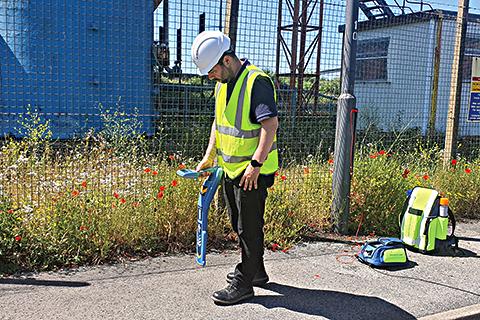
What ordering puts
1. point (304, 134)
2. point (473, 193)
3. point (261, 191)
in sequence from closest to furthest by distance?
1. point (261, 191)
2. point (304, 134)
3. point (473, 193)

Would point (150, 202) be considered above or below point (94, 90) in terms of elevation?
below

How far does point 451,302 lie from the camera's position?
172 inches

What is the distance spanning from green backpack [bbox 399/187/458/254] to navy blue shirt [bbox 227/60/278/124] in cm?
255

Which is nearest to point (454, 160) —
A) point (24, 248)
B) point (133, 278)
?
point (133, 278)

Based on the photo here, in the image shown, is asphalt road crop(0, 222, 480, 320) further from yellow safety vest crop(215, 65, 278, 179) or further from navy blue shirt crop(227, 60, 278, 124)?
navy blue shirt crop(227, 60, 278, 124)

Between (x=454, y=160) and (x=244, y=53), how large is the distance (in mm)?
3649

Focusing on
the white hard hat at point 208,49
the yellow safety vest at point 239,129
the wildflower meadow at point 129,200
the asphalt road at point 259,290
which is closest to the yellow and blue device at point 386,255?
the asphalt road at point 259,290

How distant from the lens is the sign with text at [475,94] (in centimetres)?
771

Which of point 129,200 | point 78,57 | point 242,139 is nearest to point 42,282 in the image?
point 129,200

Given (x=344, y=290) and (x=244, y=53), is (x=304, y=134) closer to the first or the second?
(x=244, y=53)

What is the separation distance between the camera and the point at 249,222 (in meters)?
4.01

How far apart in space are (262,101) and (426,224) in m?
2.70

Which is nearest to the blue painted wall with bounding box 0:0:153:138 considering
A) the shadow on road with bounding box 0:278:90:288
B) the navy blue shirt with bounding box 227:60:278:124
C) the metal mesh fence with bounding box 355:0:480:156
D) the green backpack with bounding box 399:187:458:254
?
the shadow on road with bounding box 0:278:90:288

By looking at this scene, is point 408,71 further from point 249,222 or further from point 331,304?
point 249,222
